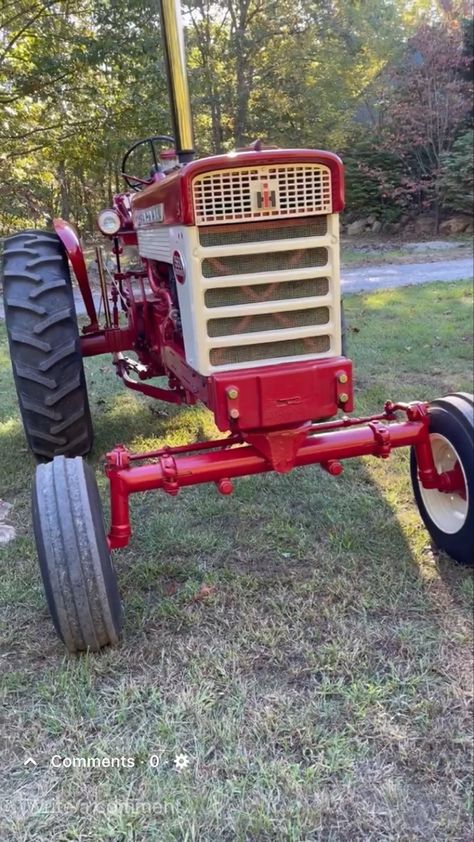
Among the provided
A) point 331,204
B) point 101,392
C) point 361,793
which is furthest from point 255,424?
point 101,392

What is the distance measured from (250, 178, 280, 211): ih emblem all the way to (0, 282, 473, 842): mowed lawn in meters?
1.40

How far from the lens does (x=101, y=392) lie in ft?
16.7

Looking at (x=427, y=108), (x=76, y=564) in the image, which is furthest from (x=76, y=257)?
(x=427, y=108)

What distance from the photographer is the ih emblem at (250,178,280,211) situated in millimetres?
2018

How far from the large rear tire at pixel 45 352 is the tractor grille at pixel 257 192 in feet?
4.67

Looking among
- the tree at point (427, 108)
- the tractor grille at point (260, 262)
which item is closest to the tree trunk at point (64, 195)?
the tree at point (427, 108)

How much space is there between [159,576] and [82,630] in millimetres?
575

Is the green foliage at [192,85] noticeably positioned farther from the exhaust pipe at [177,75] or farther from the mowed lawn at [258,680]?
the mowed lawn at [258,680]

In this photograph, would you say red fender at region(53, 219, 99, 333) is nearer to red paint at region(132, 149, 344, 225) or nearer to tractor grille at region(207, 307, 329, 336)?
red paint at region(132, 149, 344, 225)

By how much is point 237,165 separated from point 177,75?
1173mm

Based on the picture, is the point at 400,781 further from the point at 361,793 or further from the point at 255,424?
the point at 255,424

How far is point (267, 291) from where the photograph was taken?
2.19 meters

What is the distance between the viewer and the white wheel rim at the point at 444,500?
2.62m

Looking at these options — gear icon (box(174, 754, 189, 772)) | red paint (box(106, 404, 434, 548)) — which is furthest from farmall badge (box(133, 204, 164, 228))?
gear icon (box(174, 754, 189, 772))
